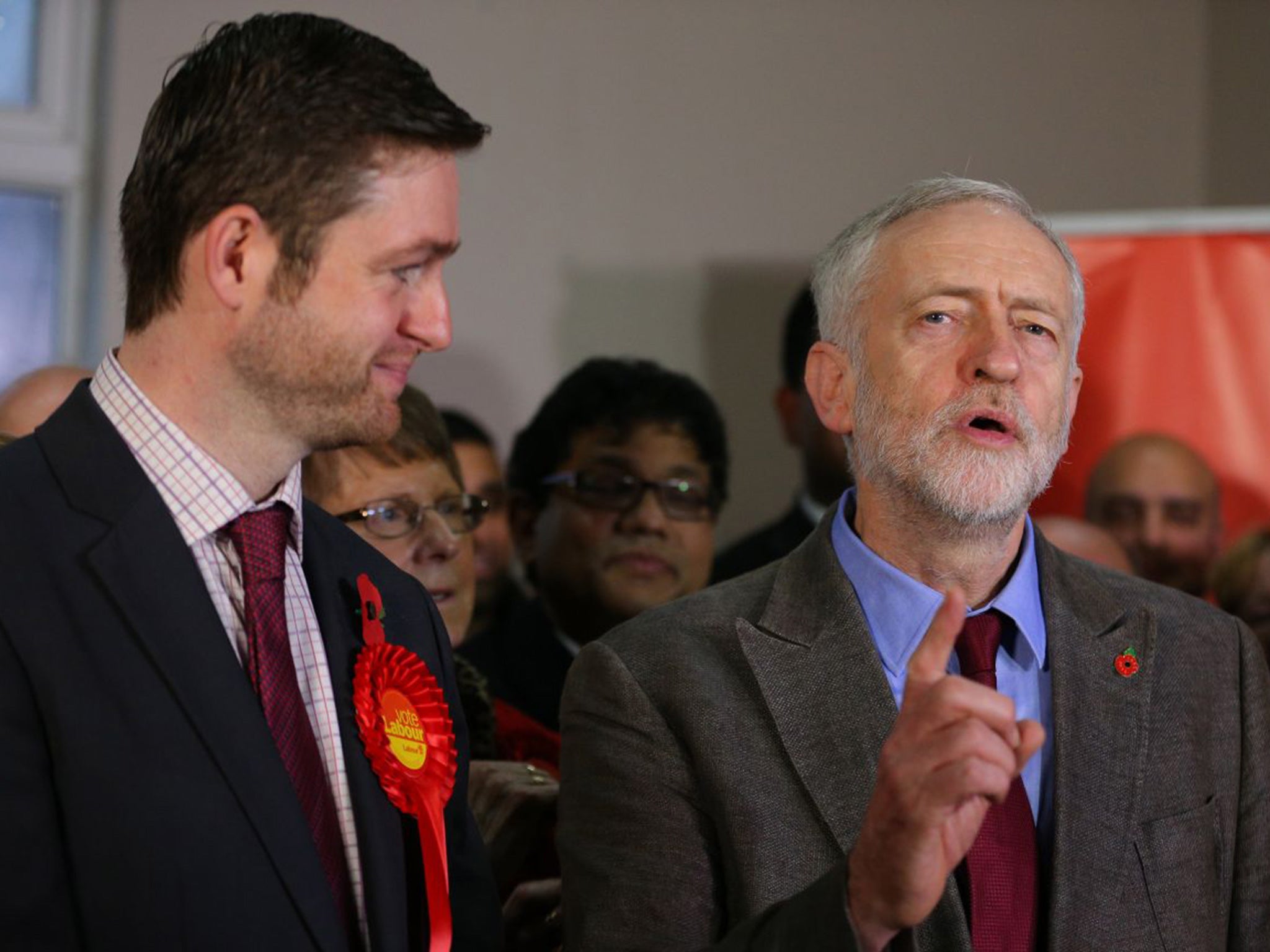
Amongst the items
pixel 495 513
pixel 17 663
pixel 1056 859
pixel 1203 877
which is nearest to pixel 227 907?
pixel 17 663

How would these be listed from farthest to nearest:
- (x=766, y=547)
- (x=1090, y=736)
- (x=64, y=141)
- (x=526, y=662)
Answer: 1. (x=64, y=141)
2. (x=766, y=547)
3. (x=526, y=662)
4. (x=1090, y=736)

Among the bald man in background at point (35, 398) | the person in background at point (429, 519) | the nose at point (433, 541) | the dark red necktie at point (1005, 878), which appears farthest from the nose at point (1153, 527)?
the bald man in background at point (35, 398)

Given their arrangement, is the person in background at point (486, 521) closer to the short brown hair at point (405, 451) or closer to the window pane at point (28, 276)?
the short brown hair at point (405, 451)

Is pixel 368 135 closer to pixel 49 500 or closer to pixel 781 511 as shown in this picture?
pixel 49 500

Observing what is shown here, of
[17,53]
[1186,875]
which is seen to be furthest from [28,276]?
[1186,875]

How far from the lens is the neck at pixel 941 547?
2113mm

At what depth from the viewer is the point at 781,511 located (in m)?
5.58

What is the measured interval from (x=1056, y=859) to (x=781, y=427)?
11.9 feet

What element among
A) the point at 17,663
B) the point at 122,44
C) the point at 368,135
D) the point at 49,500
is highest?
the point at 122,44

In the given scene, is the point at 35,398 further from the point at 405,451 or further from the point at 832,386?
the point at 832,386

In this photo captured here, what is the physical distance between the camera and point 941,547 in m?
2.13

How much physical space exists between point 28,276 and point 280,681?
3471 millimetres

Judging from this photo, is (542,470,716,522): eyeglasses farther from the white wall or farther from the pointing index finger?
the pointing index finger

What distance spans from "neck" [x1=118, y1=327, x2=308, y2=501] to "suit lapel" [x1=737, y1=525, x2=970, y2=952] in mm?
675
